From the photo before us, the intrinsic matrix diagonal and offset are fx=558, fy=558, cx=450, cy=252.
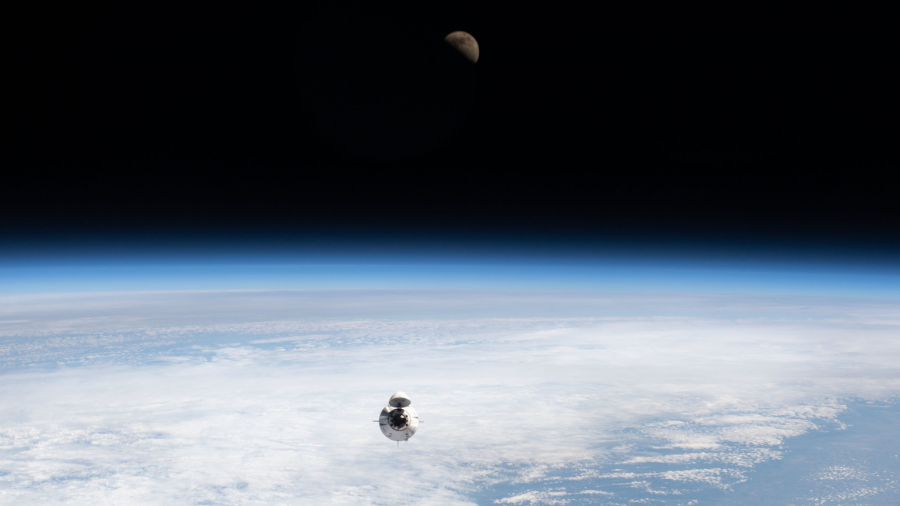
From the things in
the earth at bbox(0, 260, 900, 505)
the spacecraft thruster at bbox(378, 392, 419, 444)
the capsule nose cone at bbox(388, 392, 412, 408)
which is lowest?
the earth at bbox(0, 260, 900, 505)

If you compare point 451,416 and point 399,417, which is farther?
point 451,416

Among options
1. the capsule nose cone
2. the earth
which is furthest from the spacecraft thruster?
the earth

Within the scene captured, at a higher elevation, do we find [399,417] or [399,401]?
[399,401]

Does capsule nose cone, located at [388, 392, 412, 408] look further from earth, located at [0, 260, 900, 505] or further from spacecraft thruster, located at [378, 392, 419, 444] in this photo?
earth, located at [0, 260, 900, 505]

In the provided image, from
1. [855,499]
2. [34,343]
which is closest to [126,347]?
[34,343]

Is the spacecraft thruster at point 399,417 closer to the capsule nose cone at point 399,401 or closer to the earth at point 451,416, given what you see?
the capsule nose cone at point 399,401

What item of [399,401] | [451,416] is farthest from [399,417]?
[451,416]

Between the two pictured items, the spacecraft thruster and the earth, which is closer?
the spacecraft thruster

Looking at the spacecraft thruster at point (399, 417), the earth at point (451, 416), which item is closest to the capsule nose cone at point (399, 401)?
the spacecraft thruster at point (399, 417)

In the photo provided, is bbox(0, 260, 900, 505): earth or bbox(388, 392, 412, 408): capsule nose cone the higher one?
bbox(388, 392, 412, 408): capsule nose cone

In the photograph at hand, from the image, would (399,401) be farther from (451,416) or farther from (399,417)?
(451,416)

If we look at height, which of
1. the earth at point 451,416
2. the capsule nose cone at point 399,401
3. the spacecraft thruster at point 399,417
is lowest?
the earth at point 451,416

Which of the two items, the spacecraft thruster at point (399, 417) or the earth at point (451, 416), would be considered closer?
the spacecraft thruster at point (399, 417)
